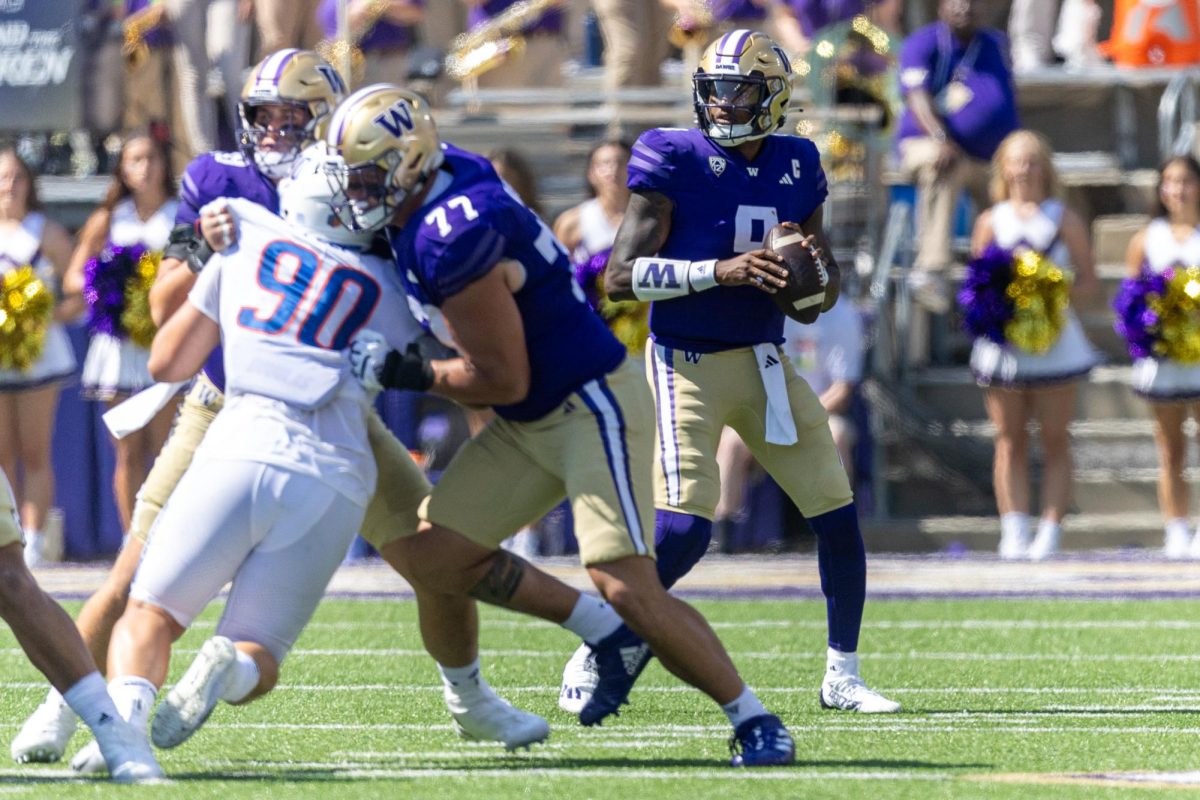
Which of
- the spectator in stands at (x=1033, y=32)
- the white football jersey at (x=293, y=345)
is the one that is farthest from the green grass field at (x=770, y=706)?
the spectator in stands at (x=1033, y=32)

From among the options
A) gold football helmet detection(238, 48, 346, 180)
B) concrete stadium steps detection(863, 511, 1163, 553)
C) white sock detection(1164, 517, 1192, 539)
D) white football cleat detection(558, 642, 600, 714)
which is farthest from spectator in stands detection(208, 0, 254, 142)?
white football cleat detection(558, 642, 600, 714)

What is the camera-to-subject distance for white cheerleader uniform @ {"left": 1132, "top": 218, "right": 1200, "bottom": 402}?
1198cm

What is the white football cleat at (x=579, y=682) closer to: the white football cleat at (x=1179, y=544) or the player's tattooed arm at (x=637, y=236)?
the player's tattooed arm at (x=637, y=236)

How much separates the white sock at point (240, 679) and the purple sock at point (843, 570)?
7.49ft

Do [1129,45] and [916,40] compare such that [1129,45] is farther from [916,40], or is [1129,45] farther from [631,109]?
[631,109]

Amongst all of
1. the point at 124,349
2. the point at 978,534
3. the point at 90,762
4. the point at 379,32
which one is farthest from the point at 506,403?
the point at 379,32

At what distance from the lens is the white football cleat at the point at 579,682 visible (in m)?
6.87

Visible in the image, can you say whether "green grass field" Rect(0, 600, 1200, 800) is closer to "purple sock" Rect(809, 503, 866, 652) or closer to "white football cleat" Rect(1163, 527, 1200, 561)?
"purple sock" Rect(809, 503, 866, 652)

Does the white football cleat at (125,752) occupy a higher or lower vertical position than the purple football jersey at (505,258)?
lower

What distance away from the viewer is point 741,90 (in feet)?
22.8

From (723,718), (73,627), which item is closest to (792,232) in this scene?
(723,718)

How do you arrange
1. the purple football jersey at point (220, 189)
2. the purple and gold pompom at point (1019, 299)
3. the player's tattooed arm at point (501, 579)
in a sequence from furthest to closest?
the purple and gold pompom at point (1019, 299), the purple football jersey at point (220, 189), the player's tattooed arm at point (501, 579)

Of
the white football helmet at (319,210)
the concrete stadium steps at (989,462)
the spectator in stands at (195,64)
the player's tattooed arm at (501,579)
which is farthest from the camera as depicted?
the spectator in stands at (195,64)

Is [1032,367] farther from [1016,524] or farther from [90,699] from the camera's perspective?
[90,699]
